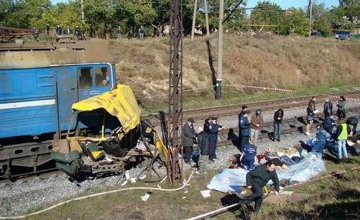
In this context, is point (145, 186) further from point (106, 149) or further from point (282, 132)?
point (282, 132)

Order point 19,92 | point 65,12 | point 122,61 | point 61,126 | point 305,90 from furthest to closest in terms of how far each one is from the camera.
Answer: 1. point 65,12
2. point 305,90
3. point 122,61
4. point 61,126
5. point 19,92

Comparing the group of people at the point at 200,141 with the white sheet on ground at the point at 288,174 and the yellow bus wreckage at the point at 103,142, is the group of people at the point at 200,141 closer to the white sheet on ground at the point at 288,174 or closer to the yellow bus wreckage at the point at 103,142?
the yellow bus wreckage at the point at 103,142

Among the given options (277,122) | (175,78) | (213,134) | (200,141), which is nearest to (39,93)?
(175,78)

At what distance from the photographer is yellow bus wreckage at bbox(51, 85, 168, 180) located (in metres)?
11.3

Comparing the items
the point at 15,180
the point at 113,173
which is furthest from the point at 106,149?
the point at 15,180

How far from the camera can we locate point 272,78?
29297mm

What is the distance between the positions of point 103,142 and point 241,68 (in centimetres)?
1852

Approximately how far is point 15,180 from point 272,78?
2163 centimetres

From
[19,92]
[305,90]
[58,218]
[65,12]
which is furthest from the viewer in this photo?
[65,12]

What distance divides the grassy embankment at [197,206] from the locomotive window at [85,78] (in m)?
3.50

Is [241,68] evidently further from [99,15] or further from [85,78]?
[85,78]

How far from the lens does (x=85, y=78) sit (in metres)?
12.5

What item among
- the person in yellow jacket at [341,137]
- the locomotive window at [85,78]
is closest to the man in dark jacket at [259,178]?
the person in yellow jacket at [341,137]

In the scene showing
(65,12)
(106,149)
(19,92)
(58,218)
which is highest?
(65,12)
